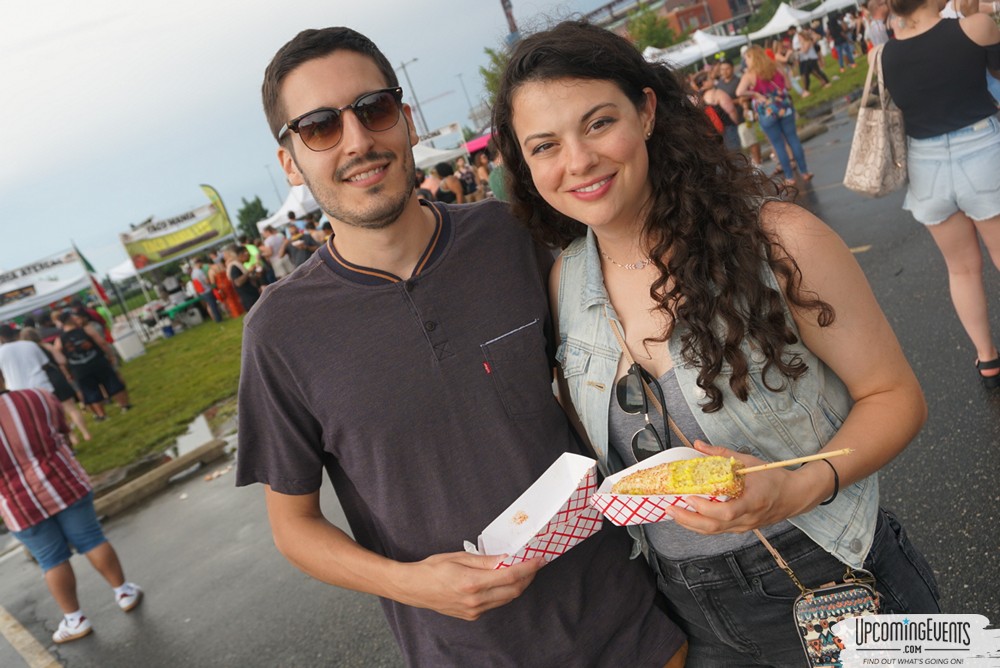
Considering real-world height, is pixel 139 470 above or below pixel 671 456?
below

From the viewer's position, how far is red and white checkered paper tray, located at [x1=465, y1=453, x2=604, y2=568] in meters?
1.66

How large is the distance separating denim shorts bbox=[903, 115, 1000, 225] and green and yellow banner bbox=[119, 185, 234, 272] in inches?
1227

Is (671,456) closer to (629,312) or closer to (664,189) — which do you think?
(629,312)

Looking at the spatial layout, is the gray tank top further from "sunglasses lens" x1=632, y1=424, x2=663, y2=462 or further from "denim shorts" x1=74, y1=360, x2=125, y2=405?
"denim shorts" x1=74, y1=360, x2=125, y2=405

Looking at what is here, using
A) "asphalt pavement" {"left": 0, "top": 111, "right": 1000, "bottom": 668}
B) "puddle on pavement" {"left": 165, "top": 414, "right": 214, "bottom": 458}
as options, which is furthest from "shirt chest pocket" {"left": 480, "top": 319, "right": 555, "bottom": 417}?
"puddle on pavement" {"left": 165, "top": 414, "right": 214, "bottom": 458}

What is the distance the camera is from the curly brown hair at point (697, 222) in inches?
68.5

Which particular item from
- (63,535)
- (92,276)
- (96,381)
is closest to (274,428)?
(63,535)

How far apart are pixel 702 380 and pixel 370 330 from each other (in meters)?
0.86

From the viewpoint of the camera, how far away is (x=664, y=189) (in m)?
1.97

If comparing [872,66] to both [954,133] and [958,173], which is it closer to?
[954,133]

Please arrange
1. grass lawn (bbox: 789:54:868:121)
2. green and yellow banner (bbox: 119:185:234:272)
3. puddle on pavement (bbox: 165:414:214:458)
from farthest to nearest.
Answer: green and yellow banner (bbox: 119:185:234:272) < grass lawn (bbox: 789:54:868:121) < puddle on pavement (bbox: 165:414:214:458)

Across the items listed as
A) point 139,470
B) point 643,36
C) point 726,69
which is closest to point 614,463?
point 139,470

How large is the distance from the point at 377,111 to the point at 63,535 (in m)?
5.24

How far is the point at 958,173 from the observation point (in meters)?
3.92
